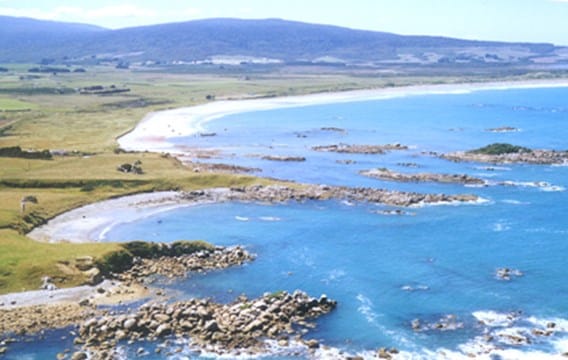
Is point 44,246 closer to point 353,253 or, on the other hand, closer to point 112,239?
point 112,239

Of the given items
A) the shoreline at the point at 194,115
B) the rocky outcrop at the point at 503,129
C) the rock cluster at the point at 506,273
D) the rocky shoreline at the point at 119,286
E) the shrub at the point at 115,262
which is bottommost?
the shoreline at the point at 194,115

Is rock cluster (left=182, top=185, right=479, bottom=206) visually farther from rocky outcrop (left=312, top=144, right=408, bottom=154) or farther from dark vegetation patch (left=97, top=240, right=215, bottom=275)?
rocky outcrop (left=312, top=144, right=408, bottom=154)

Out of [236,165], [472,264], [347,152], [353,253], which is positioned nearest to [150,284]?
[353,253]

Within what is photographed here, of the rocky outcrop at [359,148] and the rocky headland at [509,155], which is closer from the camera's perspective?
the rocky headland at [509,155]

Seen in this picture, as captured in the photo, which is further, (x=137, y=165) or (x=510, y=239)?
(x=137, y=165)

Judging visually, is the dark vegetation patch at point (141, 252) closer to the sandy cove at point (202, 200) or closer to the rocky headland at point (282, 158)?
the sandy cove at point (202, 200)

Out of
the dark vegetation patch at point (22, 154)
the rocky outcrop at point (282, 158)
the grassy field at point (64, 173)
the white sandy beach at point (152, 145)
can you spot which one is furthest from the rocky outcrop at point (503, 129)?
the dark vegetation patch at point (22, 154)

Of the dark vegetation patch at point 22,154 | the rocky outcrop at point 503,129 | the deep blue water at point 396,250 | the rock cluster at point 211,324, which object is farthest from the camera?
the rocky outcrop at point 503,129
